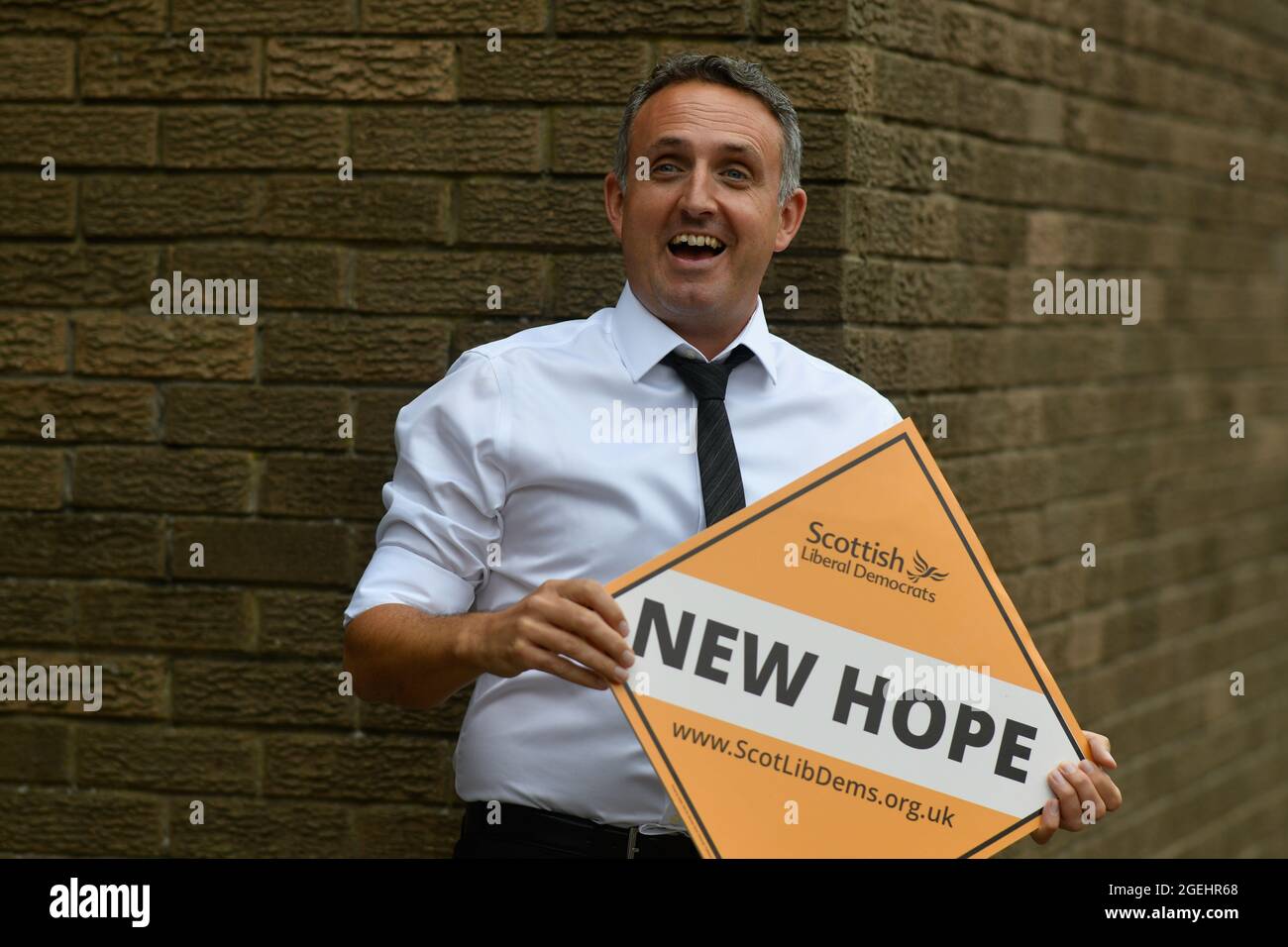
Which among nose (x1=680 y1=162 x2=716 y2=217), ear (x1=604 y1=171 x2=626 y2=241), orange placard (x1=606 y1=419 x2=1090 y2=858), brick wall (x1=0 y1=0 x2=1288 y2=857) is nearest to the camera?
orange placard (x1=606 y1=419 x2=1090 y2=858)

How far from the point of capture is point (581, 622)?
2.17m

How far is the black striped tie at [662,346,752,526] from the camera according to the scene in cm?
256

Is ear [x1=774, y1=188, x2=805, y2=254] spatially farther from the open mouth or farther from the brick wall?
the brick wall

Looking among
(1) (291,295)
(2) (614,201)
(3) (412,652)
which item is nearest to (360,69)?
(1) (291,295)

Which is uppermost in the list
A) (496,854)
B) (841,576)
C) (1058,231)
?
(1058,231)

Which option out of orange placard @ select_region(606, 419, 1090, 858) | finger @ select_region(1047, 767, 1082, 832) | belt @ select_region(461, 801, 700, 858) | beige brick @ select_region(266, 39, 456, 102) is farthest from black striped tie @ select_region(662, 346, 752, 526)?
beige brick @ select_region(266, 39, 456, 102)

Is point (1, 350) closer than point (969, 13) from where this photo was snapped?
Yes

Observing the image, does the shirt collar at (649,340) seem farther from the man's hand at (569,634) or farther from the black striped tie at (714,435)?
the man's hand at (569,634)

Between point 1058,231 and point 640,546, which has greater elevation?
point 1058,231

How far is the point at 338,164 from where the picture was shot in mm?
3504

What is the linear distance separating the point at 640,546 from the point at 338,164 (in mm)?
1460

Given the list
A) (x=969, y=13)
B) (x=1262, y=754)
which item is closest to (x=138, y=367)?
(x=969, y=13)

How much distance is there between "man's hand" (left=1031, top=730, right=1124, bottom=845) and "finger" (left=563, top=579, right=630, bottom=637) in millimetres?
786

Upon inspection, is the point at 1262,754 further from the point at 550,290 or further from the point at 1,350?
the point at 1,350
